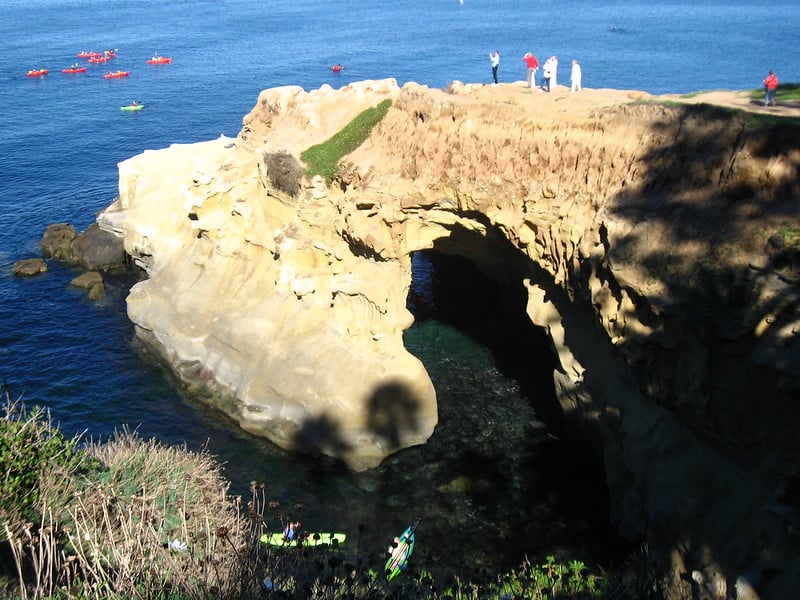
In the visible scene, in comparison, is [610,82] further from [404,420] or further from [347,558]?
[347,558]

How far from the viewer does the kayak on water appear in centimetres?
2127

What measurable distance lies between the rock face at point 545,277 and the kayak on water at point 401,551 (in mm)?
→ 5311

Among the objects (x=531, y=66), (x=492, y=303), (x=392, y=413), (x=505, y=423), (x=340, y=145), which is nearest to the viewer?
(x=392, y=413)

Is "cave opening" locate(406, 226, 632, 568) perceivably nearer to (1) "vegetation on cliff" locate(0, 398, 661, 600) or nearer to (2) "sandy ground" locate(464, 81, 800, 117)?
(1) "vegetation on cliff" locate(0, 398, 661, 600)

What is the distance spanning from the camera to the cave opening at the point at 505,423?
2388 centimetres

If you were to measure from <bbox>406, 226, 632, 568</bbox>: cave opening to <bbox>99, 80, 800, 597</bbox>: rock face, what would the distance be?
102 cm

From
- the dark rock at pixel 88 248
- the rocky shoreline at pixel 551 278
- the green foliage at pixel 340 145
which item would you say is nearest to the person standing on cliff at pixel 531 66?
the rocky shoreline at pixel 551 278

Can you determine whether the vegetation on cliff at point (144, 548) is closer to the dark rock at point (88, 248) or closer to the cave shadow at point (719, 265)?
the cave shadow at point (719, 265)

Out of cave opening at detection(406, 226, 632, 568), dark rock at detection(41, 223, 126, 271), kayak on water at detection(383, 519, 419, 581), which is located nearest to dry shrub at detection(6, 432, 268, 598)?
kayak on water at detection(383, 519, 419, 581)

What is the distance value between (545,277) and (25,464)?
19.0 m

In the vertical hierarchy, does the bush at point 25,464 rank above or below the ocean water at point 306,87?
above

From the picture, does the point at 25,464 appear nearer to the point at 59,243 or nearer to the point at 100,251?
the point at 100,251

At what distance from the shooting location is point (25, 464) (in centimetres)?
1667

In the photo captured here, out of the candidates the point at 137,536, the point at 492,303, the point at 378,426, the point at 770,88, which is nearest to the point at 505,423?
the point at 378,426
